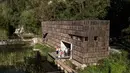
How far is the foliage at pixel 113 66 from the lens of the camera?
39.7 feet

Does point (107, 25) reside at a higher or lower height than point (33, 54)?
higher

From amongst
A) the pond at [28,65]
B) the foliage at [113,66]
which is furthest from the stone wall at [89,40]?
the pond at [28,65]

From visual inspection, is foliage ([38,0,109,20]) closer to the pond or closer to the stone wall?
the pond

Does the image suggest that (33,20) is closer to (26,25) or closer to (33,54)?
(26,25)

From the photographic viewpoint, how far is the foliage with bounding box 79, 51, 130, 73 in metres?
12.1

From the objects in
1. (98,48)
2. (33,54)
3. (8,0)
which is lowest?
(33,54)

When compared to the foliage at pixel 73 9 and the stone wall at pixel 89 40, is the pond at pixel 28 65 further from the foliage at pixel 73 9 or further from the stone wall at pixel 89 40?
the foliage at pixel 73 9

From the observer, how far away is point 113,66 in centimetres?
1242

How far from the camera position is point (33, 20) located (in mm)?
34031

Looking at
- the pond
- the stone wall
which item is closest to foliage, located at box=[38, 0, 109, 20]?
the pond

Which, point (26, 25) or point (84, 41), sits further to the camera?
point (26, 25)

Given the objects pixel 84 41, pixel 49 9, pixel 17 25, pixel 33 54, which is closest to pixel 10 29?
pixel 17 25

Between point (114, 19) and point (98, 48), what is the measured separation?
53.4 feet

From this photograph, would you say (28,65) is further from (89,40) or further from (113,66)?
(113,66)
